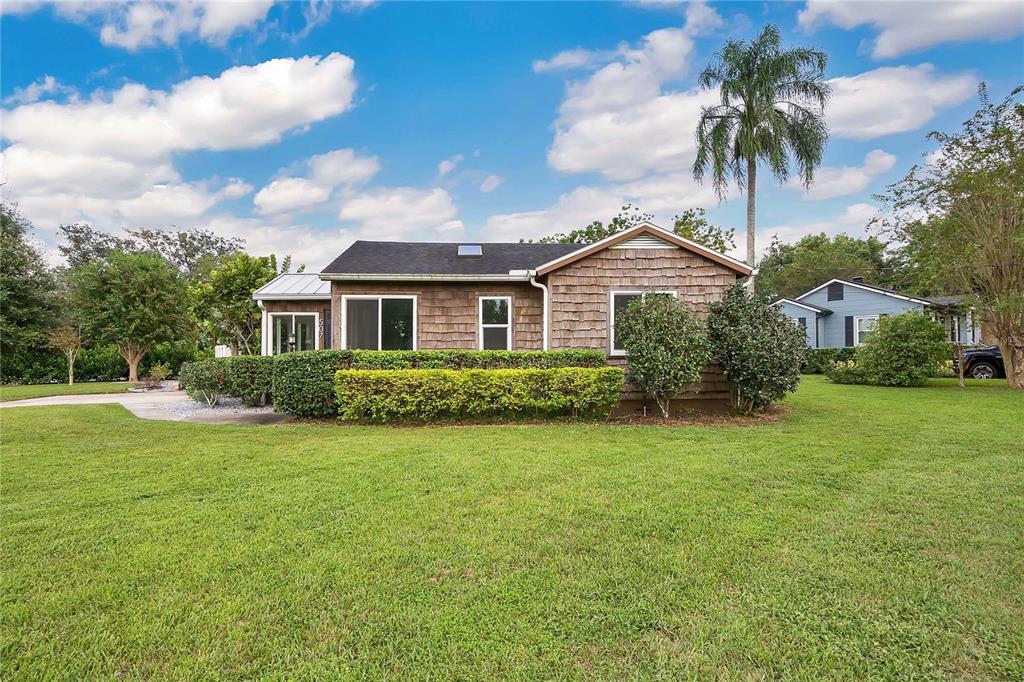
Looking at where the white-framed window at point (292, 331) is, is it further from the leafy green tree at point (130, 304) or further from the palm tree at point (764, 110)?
the palm tree at point (764, 110)

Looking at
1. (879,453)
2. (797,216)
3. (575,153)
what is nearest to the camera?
(879,453)

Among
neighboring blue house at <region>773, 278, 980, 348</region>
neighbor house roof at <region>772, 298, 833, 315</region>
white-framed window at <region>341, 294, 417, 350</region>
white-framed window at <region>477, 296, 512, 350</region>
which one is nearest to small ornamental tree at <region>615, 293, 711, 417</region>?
white-framed window at <region>477, 296, 512, 350</region>

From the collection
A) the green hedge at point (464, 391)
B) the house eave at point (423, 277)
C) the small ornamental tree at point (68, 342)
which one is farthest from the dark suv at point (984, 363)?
the small ornamental tree at point (68, 342)

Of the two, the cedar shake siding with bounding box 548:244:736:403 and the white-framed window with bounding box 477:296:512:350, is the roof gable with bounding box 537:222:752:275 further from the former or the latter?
the white-framed window with bounding box 477:296:512:350

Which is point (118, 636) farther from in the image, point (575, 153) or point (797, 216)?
point (797, 216)

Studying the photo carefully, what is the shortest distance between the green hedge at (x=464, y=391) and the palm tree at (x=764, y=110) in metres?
10.9

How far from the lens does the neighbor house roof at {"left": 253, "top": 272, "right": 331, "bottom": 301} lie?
12.0 m

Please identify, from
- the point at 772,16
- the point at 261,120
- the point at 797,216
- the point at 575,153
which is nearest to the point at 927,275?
the point at 797,216

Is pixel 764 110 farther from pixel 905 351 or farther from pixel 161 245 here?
pixel 161 245

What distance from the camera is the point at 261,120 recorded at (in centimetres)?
1323

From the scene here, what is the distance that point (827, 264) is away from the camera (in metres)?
40.4

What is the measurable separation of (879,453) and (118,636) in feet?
24.7

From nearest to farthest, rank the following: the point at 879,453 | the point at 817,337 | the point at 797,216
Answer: the point at 879,453 < the point at 797,216 < the point at 817,337

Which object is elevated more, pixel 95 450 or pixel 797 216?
pixel 797 216
